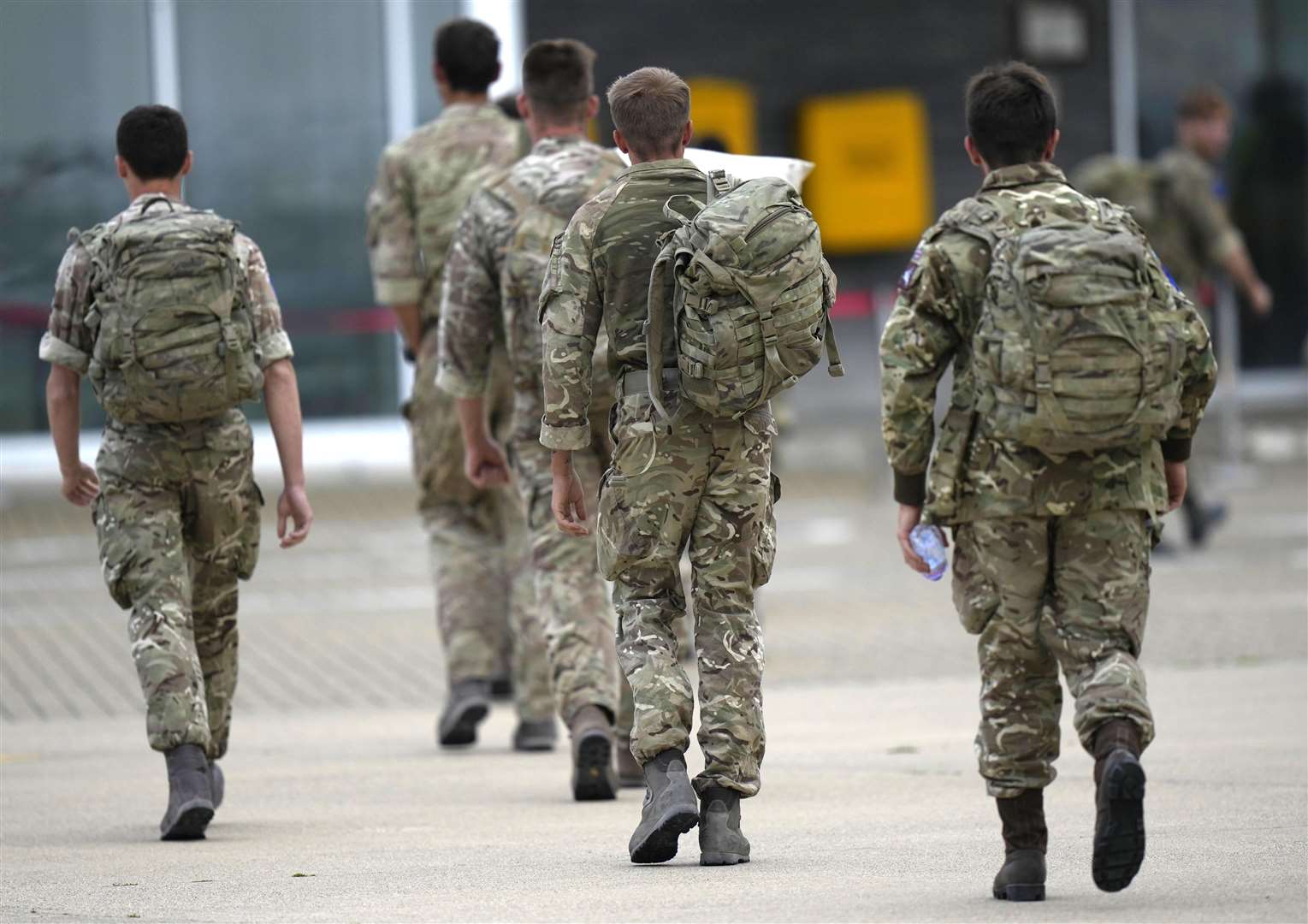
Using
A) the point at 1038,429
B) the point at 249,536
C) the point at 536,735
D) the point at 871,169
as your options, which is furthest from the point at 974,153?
the point at 871,169

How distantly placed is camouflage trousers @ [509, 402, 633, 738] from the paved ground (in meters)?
0.35

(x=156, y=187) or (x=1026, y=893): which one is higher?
(x=156, y=187)

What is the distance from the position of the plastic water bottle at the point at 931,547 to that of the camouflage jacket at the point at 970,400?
0.14 ft

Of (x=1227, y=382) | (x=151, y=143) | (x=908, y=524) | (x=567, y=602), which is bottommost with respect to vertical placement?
(x=1227, y=382)

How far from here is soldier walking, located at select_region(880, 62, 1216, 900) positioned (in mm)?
4988

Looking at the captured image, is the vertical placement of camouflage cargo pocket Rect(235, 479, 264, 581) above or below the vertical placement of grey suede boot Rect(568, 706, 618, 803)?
above

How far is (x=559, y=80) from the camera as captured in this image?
24.0ft

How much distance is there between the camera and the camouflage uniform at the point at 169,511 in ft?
21.1

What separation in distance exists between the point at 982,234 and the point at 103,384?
254 cm

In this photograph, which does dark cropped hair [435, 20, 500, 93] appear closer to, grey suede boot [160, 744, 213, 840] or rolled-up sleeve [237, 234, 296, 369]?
rolled-up sleeve [237, 234, 296, 369]

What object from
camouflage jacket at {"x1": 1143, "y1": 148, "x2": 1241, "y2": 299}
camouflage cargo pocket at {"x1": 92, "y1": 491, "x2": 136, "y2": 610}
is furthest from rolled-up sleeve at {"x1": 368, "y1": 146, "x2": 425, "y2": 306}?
camouflage jacket at {"x1": 1143, "y1": 148, "x2": 1241, "y2": 299}

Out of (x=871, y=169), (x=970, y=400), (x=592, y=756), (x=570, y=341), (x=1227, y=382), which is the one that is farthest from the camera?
(x=871, y=169)

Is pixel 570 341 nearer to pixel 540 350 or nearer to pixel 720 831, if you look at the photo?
pixel 720 831

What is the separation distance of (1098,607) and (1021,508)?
0.86 feet
